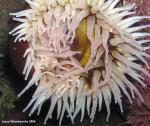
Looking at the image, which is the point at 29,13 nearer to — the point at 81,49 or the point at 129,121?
the point at 81,49

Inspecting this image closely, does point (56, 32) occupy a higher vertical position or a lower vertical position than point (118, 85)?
higher

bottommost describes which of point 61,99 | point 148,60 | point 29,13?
point 61,99

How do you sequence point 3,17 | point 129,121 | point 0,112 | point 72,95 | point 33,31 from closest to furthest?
point 33,31 < point 72,95 < point 129,121 < point 3,17 < point 0,112

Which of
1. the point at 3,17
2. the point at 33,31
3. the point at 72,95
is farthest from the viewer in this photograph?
the point at 3,17

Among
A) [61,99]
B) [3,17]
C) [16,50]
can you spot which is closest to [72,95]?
[61,99]

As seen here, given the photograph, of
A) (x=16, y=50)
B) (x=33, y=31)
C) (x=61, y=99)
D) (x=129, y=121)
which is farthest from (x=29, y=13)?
(x=129, y=121)

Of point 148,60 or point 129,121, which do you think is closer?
point 148,60
